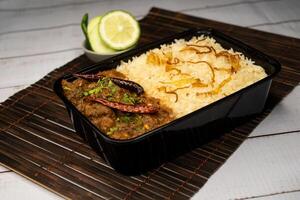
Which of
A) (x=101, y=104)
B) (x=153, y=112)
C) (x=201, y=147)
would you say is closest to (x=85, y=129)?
(x=101, y=104)

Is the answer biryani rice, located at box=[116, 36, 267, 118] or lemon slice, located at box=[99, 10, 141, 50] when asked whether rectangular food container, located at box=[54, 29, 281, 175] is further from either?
lemon slice, located at box=[99, 10, 141, 50]

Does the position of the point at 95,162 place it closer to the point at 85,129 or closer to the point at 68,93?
the point at 85,129

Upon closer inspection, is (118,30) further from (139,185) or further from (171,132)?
(139,185)

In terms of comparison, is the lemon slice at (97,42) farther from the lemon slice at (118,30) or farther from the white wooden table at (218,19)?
the white wooden table at (218,19)

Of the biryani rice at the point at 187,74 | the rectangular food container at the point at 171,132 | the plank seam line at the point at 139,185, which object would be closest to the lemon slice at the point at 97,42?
the biryani rice at the point at 187,74

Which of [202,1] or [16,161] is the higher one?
[202,1]

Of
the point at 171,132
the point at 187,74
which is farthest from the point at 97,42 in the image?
the point at 171,132
